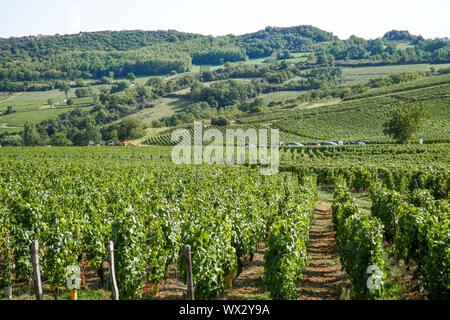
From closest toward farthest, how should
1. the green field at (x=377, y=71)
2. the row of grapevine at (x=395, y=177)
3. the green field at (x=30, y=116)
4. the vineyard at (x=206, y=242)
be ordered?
the vineyard at (x=206, y=242), the row of grapevine at (x=395, y=177), the green field at (x=30, y=116), the green field at (x=377, y=71)

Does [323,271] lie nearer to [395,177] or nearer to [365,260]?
[365,260]

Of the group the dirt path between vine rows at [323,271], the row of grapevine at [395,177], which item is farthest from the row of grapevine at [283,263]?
the row of grapevine at [395,177]

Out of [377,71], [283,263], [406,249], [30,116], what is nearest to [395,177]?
[406,249]

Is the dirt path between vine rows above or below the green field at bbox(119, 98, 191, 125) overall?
below

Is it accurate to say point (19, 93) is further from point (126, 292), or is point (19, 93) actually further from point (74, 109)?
point (126, 292)

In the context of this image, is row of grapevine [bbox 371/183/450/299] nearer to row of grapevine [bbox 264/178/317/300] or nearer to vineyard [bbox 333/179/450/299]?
vineyard [bbox 333/179/450/299]

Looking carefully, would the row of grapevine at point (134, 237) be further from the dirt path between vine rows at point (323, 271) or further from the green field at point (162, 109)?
the green field at point (162, 109)

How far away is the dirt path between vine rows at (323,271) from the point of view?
10975 millimetres

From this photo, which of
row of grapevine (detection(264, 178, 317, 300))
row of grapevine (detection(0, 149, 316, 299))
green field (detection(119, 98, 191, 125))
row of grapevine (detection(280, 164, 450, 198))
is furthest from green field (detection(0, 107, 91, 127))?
row of grapevine (detection(264, 178, 317, 300))

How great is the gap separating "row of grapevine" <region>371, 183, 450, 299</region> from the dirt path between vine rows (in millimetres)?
2179

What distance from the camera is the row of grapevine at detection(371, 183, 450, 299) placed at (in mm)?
9122

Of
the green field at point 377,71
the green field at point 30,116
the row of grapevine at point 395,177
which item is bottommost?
the row of grapevine at point 395,177

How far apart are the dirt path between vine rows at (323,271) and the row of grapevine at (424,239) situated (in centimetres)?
218

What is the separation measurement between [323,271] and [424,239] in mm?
3612
